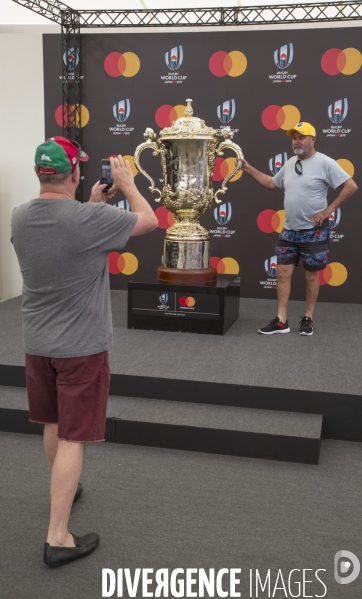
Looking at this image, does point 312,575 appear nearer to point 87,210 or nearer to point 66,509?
point 66,509

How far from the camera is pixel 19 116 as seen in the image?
20.1 ft

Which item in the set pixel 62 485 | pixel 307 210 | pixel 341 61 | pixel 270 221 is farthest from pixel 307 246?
pixel 62 485

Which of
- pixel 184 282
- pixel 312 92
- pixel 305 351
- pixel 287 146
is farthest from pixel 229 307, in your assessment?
pixel 312 92

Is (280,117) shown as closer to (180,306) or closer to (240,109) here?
(240,109)

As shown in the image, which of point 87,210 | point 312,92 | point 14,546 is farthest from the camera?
point 312,92

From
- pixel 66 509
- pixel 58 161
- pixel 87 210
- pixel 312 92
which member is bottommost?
pixel 66 509

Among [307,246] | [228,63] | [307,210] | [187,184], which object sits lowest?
[307,246]

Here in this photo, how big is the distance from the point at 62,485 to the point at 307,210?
9.42ft

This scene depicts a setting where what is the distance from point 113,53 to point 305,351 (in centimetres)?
337

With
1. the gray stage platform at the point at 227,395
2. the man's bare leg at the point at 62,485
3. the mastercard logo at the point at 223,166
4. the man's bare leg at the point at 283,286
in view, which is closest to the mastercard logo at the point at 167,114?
the mastercard logo at the point at 223,166

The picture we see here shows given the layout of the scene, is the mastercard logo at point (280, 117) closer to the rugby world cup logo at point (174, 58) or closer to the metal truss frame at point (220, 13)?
the metal truss frame at point (220, 13)

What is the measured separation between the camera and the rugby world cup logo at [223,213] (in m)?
5.78

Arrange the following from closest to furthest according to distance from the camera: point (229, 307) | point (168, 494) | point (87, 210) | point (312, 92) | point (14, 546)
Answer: point (87, 210) < point (14, 546) < point (168, 494) < point (229, 307) < point (312, 92)

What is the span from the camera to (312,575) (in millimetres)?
2074
